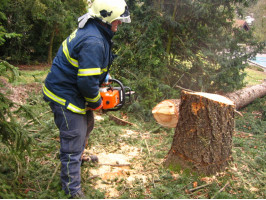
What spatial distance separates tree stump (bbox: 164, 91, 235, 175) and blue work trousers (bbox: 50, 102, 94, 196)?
1383 mm

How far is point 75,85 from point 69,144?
631 mm

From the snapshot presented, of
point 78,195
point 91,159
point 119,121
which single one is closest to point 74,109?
point 78,195

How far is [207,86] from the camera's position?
22.9 feet

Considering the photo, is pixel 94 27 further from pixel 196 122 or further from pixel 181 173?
pixel 181 173

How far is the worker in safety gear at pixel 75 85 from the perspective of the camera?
2.47 metres

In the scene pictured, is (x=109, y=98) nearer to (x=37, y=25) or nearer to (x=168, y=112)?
(x=168, y=112)

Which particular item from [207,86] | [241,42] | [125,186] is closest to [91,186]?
[125,186]

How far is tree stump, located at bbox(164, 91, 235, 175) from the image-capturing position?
3.13 m

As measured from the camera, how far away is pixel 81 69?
2.36m

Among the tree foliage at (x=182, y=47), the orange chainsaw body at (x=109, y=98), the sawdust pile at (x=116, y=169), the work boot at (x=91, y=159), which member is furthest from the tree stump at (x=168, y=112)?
the orange chainsaw body at (x=109, y=98)

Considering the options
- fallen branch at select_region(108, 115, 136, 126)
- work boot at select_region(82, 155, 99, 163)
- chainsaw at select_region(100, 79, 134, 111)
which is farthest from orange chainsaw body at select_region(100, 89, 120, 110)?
fallen branch at select_region(108, 115, 136, 126)

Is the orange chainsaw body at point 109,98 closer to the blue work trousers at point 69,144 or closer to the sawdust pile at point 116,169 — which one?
the blue work trousers at point 69,144

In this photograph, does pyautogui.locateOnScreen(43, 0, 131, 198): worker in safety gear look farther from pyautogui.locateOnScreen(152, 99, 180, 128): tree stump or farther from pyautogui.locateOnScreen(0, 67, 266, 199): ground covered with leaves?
pyautogui.locateOnScreen(152, 99, 180, 128): tree stump

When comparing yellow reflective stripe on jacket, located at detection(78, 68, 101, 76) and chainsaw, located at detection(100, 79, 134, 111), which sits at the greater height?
yellow reflective stripe on jacket, located at detection(78, 68, 101, 76)
